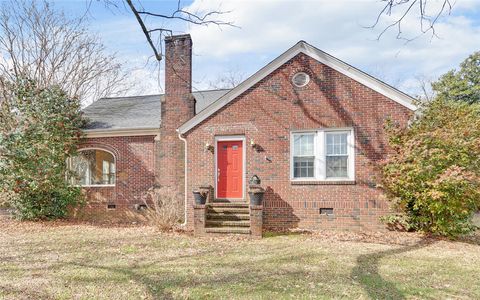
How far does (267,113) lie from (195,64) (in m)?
3.74

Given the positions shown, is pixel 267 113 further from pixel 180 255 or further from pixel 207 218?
pixel 180 255

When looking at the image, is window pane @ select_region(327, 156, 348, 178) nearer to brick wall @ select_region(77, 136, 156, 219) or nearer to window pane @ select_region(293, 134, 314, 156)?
window pane @ select_region(293, 134, 314, 156)

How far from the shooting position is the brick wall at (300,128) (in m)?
9.49

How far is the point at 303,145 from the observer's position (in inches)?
396

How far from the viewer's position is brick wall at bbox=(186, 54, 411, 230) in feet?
31.1

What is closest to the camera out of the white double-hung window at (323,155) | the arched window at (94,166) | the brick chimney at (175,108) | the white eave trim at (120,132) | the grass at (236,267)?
the grass at (236,267)

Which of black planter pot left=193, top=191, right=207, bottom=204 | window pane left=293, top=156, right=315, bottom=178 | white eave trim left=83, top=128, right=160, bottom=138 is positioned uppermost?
white eave trim left=83, top=128, right=160, bottom=138

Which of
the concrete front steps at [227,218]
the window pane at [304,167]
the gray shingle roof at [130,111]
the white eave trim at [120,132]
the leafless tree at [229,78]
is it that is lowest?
the concrete front steps at [227,218]

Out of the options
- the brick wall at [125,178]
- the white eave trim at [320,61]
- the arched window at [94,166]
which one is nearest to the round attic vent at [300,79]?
the white eave trim at [320,61]

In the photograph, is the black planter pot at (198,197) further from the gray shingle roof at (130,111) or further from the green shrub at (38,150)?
the green shrub at (38,150)

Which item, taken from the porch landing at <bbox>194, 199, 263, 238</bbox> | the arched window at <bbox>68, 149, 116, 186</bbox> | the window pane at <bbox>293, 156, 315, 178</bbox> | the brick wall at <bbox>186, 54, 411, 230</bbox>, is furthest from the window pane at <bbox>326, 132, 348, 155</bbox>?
the arched window at <bbox>68, 149, 116, 186</bbox>

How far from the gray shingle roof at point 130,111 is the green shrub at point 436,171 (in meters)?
7.10

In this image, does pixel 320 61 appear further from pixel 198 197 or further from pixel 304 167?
pixel 198 197

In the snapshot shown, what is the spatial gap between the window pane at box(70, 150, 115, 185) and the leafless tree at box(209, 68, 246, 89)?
23592 mm
